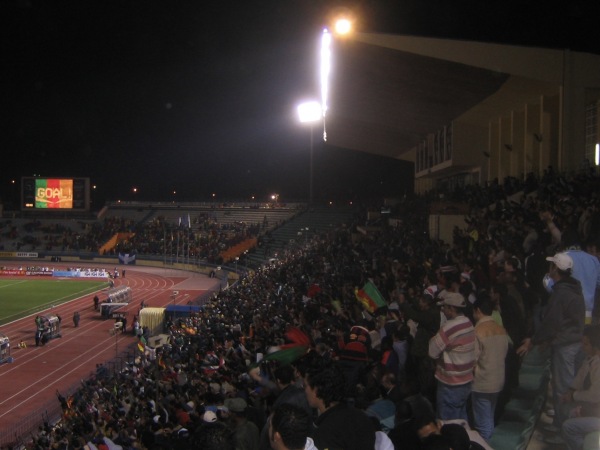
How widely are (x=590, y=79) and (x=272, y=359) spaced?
41.8ft

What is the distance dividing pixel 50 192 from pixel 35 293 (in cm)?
2521

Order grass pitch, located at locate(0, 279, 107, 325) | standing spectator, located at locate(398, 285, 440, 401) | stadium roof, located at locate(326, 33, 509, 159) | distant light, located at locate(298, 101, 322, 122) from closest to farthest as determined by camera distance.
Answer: standing spectator, located at locate(398, 285, 440, 401) < stadium roof, located at locate(326, 33, 509, 159) < grass pitch, located at locate(0, 279, 107, 325) < distant light, located at locate(298, 101, 322, 122)

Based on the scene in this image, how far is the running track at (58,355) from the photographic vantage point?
17.5 m

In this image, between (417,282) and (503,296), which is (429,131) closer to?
(417,282)

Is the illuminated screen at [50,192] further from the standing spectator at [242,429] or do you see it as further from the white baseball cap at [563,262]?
the white baseball cap at [563,262]

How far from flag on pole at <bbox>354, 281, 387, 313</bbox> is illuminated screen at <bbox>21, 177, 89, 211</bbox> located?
58.1 metres

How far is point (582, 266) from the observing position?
5844mm

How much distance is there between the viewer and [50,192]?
205 feet

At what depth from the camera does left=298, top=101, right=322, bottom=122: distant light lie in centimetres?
4409

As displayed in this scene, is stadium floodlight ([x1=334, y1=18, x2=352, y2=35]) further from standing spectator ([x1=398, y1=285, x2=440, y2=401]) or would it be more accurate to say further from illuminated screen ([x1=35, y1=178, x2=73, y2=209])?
illuminated screen ([x1=35, y1=178, x2=73, y2=209])

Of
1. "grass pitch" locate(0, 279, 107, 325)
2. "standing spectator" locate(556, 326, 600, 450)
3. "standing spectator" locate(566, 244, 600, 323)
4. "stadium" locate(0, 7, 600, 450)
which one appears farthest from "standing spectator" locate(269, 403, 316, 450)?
"grass pitch" locate(0, 279, 107, 325)

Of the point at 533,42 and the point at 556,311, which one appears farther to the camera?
the point at 533,42

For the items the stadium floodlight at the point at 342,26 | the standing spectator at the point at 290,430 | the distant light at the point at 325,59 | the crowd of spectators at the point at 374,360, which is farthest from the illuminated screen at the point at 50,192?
the standing spectator at the point at 290,430

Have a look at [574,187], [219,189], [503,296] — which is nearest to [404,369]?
[503,296]
